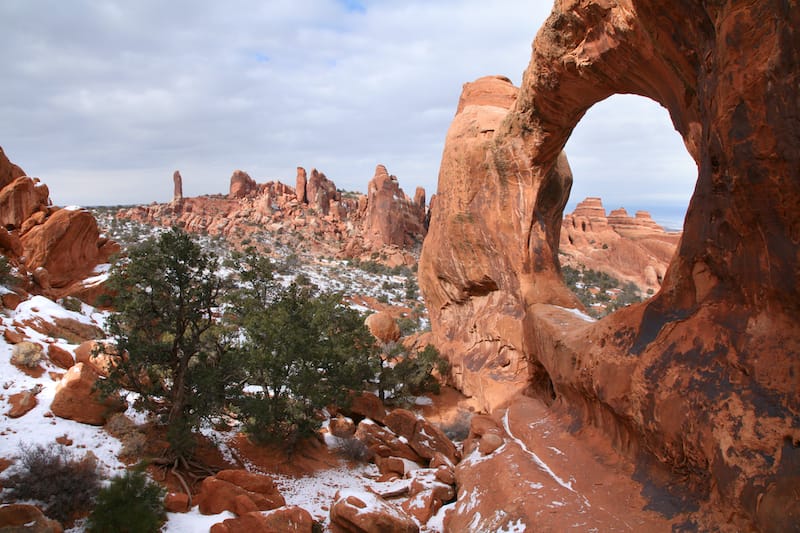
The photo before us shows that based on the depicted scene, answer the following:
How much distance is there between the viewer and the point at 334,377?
10.6 meters

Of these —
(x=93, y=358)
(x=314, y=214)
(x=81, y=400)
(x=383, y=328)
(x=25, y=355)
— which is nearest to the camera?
(x=81, y=400)

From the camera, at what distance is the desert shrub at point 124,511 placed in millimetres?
4828

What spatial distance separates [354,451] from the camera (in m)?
9.83

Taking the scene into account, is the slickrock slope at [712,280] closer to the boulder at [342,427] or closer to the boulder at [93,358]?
the boulder at [342,427]

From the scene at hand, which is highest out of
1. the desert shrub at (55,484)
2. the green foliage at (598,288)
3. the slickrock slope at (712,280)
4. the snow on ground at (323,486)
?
the slickrock slope at (712,280)

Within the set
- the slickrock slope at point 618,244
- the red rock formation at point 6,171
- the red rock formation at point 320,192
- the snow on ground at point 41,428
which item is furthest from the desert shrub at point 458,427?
the red rock formation at point 320,192

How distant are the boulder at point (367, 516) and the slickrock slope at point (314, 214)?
1670 inches

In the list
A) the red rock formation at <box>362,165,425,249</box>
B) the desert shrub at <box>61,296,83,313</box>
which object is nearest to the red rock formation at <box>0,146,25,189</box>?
the desert shrub at <box>61,296,83,313</box>

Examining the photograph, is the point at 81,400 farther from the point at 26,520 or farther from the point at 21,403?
the point at 26,520

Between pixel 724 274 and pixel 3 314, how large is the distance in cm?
1256

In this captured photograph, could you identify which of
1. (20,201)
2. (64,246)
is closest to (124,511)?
(64,246)

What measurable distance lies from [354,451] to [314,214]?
53.7m

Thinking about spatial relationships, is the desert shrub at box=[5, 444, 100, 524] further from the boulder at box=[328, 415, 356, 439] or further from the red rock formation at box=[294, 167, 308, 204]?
the red rock formation at box=[294, 167, 308, 204]

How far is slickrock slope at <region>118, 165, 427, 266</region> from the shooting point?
176ft
